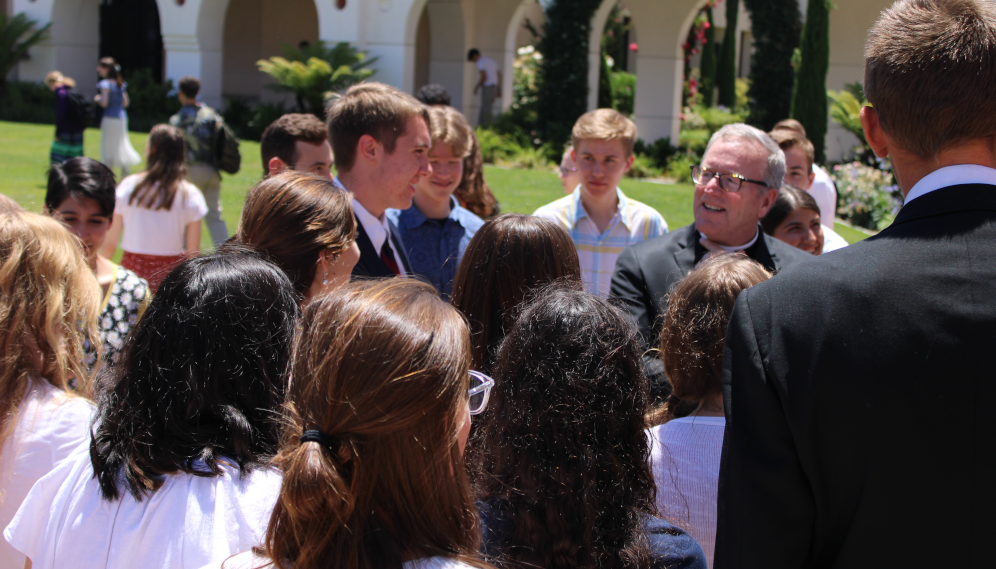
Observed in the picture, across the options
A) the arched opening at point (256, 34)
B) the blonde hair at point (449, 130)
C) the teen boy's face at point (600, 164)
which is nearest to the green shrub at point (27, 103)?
the arched opening at point (256, 34)

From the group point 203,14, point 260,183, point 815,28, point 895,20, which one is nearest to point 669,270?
point 260,183

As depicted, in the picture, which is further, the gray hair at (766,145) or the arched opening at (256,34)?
the arched opening at (256,34)

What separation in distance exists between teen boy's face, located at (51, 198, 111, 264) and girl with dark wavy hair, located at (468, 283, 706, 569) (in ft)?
8.71

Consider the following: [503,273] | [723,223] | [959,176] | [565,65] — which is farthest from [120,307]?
[565,65]

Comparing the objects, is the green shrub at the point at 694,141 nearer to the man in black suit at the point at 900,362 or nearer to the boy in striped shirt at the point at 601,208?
the boy in striped shirt at the point at 601,208

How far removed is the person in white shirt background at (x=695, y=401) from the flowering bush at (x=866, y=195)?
10.4 metres

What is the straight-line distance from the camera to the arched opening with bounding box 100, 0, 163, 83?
24766 mm

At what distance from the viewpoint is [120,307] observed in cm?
331

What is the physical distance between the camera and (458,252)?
4148mm

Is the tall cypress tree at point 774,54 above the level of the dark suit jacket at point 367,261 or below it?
above

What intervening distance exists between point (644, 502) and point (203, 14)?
2102cm

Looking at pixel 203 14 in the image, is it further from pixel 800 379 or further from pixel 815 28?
pixel 800 379

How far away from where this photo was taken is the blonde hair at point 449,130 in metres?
4.39

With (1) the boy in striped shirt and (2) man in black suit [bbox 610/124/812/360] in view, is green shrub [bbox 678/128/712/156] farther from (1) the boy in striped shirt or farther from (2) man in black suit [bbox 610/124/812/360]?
(2) man in black suit [bbox 610/124/812/360]
